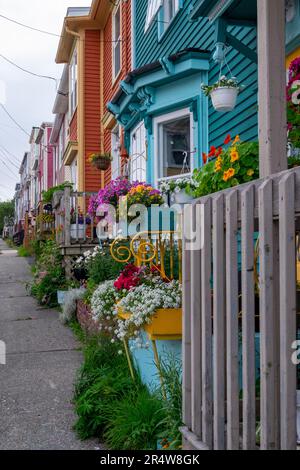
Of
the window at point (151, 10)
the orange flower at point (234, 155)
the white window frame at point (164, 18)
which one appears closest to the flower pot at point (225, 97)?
the orange flower at point (234, 155)

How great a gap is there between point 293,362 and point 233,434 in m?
0.59

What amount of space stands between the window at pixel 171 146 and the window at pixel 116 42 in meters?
5.37

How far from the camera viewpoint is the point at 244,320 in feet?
7.51

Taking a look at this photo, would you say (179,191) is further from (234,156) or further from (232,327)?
(232,327)

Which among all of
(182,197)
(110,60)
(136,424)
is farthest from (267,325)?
(110,60)

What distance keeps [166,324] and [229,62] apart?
467cm

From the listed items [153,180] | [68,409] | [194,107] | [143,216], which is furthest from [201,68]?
[68,409]

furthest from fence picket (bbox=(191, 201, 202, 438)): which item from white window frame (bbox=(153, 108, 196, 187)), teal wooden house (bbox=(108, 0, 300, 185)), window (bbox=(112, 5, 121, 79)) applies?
window (bbox=(112, 5, 121, 79))

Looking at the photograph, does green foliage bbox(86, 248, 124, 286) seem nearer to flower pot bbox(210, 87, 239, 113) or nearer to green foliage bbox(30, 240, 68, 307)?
flower pot bbox(210, 87, 239, 113)

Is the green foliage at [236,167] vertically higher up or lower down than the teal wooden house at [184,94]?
lower down

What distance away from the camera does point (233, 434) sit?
7.89 feet

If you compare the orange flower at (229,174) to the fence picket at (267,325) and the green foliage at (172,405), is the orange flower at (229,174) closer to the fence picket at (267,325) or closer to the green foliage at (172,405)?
the green foliage at (172,405)

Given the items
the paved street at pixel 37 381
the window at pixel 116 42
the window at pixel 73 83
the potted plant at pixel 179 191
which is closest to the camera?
the paved street at pixel 37 381

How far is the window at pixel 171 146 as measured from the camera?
27.0ft
